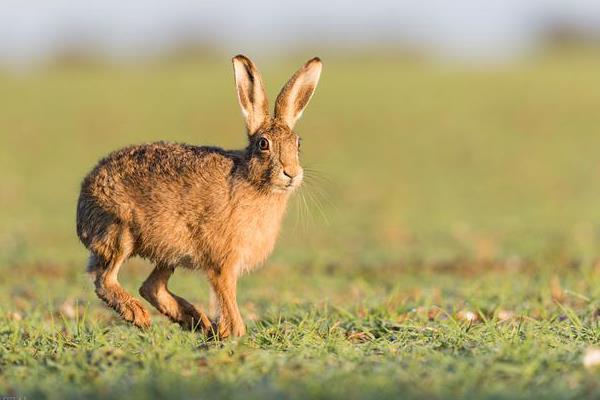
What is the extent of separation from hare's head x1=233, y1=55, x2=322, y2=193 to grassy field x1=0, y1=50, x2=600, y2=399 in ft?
1.90

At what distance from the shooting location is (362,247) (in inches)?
538

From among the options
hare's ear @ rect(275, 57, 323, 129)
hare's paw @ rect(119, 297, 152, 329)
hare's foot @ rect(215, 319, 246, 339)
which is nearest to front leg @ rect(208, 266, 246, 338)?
hare's foot @ rect(215, 319, 246, 339)

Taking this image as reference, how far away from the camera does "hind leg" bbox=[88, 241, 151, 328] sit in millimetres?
6766

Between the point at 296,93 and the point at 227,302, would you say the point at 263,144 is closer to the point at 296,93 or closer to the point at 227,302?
the point at 296,93

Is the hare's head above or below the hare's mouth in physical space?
above

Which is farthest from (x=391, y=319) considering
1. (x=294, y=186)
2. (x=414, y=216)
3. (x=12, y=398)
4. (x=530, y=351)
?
(x=414, y=216)

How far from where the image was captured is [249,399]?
15.2 feet

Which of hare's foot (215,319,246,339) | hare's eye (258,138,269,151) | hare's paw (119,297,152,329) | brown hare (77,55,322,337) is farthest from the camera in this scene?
hare's eye (258,138,269,151)

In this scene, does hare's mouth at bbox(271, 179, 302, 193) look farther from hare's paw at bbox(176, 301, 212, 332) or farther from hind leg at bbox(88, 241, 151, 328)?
hind leg at bbox(88, 241, 151, 328)

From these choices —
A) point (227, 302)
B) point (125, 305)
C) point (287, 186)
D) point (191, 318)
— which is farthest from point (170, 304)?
point (287, 186)

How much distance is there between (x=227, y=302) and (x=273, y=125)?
4.36ft

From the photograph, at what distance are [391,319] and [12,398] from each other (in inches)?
112

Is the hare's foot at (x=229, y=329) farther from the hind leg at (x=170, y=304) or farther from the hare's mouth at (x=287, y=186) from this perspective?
the hare's mouth at (x=287, y=186)

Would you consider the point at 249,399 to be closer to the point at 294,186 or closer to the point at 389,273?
the point at 294,186
